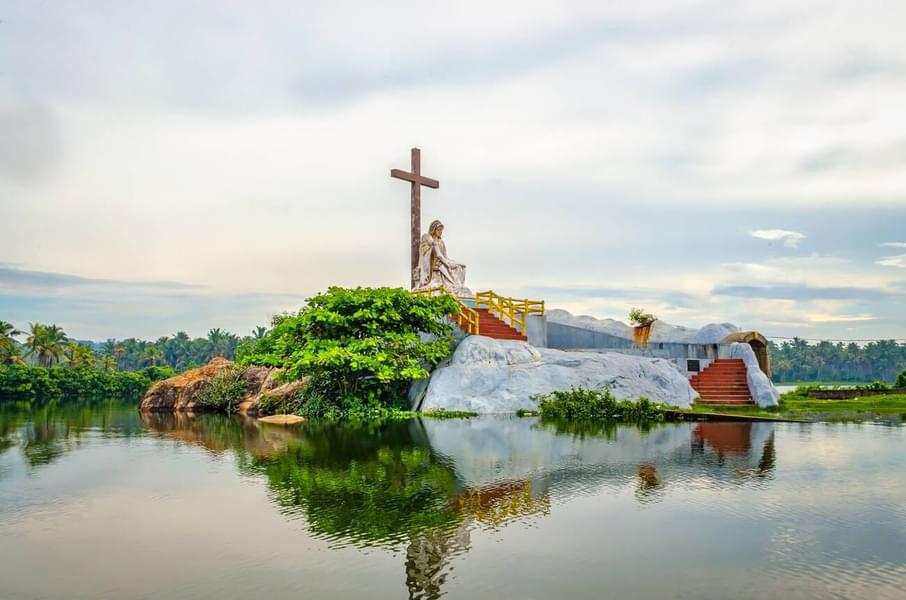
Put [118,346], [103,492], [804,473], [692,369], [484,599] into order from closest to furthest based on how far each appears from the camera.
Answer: [484,599] < [103,492] < [804,473] < [692,369] < [118,346]

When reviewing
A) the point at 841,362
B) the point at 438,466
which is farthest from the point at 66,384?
the point at 841,362

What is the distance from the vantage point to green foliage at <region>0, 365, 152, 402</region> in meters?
46.3

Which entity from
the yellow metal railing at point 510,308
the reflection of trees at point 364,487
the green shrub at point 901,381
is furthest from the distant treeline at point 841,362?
the reflection of trees at point 364,487

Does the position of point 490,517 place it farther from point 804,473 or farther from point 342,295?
point 342,295

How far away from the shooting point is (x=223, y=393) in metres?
30.6

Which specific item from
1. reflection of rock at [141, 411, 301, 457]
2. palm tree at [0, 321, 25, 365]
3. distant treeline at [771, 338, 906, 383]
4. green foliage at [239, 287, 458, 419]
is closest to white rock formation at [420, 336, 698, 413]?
green foliage at [239, 287, 458, 419]

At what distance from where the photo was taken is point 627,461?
13.3 metres

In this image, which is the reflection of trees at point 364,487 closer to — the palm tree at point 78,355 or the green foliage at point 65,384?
the green foliage at point 65,384

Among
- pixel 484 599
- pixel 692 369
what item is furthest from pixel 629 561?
pixel 692 369

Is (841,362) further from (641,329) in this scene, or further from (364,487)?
(364,487)

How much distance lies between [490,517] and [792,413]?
1778cm

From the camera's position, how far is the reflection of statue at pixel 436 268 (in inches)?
1185

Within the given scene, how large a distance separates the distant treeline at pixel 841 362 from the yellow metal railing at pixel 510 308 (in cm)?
5840

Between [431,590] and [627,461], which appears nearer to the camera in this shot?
[431,590]
